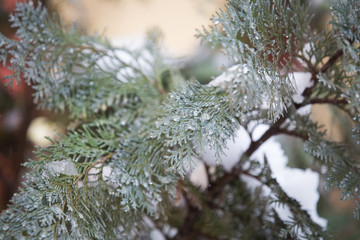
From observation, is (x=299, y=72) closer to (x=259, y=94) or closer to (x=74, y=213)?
(x=259, y=94)

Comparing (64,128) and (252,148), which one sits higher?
(252,148)

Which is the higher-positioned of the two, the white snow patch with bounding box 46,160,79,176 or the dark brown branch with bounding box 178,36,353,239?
the dark brown branch with bounding box 178,36,353,239

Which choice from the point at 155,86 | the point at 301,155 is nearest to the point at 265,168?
the point at 301,155

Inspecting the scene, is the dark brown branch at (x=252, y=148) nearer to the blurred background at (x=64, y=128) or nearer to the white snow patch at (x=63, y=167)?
the blurred background at (x=64, y=128)

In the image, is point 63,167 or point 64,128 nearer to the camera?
point 63,167

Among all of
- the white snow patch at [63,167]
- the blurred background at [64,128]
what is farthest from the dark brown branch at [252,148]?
the white snow patch at [63,167]

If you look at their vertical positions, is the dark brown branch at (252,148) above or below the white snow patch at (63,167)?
above

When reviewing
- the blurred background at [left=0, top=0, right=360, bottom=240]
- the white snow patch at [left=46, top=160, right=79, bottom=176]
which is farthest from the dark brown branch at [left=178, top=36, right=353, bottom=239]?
the white snow patch at [left=46, top=160, right=79, bottom=176]

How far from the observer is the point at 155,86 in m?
0.37

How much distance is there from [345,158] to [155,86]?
0.21 m

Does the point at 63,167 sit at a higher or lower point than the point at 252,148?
lower

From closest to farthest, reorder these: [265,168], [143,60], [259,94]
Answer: [259,94] → [265,168] → [143,60]

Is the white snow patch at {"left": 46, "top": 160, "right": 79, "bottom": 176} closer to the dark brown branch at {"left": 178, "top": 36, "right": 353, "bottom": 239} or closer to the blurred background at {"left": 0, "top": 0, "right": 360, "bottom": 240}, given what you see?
the blurred background at {"left": 0, "top": 0, "right": 360, "bottom": 240}

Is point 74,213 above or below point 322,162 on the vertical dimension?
below
